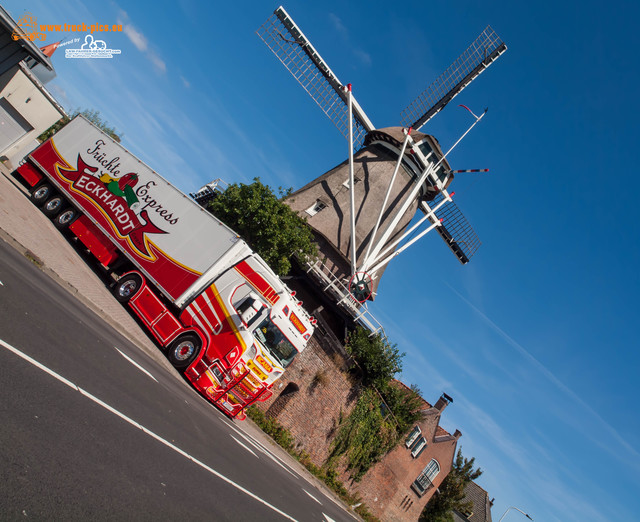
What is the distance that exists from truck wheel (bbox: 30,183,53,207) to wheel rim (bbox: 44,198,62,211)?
408mm

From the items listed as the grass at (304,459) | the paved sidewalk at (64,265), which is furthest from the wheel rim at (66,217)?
the grass at (304,459)

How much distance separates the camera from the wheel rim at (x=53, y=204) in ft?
59.1

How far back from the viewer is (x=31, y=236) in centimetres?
1286

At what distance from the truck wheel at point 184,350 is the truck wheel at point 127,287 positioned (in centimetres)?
267

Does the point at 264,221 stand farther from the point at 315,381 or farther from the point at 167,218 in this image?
the point at 315,381

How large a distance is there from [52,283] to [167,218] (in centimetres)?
588

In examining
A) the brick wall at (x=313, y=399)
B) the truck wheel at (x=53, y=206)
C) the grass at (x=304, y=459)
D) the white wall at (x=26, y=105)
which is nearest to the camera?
the grass at (x=304, y=459)

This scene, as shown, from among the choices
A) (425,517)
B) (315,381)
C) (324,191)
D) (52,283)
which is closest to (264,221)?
(324,191)

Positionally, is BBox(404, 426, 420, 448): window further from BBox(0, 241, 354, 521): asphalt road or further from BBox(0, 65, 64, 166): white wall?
BBox(0, 65, 64, 166): white wall

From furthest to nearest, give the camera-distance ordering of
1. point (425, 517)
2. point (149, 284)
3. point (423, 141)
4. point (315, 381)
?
1. point (425, 517)
2. point (423, 141)
3. point (315, 381)
4. point (149, 284)

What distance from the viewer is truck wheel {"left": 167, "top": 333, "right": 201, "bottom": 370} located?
43.9 feet

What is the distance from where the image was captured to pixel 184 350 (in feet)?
44.3

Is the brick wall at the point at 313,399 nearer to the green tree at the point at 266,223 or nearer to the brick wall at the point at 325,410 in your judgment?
the brick wall at the point at 325,410

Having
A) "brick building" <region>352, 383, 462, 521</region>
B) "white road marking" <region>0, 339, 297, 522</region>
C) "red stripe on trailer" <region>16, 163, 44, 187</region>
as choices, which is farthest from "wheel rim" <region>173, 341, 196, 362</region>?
"brick building" <region>352, 383, 462, 521</region>
